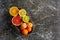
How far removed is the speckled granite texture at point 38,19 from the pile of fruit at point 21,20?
0.06m

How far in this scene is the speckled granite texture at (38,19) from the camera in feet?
4.24

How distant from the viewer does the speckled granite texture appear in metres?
1.29

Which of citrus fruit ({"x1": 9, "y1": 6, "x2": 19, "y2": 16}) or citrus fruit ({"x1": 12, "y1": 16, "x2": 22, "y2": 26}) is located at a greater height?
citrus fruit ({"x1": 9, "y1": 6, "x2": 19, "y2": 16})

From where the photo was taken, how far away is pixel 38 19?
54.4 inches

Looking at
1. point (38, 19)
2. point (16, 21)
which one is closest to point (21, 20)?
point (16, 21)

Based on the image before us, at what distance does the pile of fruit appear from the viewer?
4.12 ft

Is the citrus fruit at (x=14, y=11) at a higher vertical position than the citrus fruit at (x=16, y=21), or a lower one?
higher

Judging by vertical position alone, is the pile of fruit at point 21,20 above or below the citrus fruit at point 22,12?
below

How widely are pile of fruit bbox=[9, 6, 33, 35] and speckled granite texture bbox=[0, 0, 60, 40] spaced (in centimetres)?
6

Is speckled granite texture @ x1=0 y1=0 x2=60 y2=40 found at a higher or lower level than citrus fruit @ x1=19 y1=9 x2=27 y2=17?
lower

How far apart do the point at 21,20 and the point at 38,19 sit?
0.17m

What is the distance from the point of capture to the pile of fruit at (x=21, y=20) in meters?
1.26

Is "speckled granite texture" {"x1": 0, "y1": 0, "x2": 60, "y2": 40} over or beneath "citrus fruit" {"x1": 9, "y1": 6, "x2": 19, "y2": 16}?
beneath

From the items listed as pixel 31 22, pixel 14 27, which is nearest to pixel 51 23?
pixel 31 22
